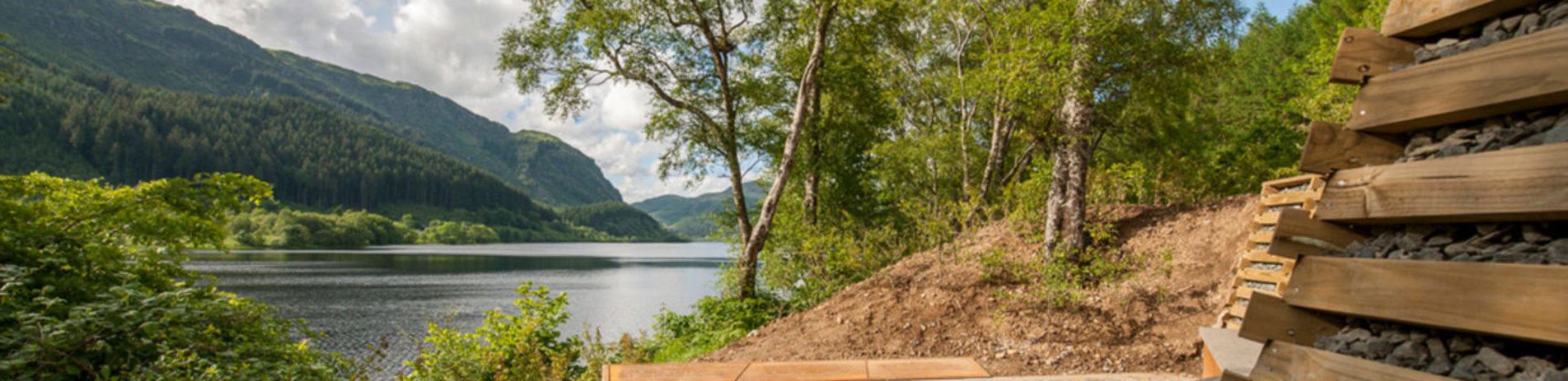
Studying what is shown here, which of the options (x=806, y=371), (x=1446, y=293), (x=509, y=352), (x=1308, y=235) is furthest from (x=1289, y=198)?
(x=509, y=352)

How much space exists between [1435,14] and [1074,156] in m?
6.66

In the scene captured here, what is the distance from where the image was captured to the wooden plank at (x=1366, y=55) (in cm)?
185

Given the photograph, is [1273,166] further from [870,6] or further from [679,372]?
[679,372]

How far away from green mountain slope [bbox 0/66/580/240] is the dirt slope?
134811 mm

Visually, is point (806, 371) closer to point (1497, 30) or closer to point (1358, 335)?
point (1358, 335)

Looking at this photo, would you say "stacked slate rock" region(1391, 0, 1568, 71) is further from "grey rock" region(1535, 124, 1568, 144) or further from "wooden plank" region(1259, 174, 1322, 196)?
"wooden plank" region(1259, 174, 1322, 196)

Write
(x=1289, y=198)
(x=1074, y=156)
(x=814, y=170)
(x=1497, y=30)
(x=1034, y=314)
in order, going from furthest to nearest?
(x=814, y=170)
(x=1074, y=156)
(x=1034, y=314)
(x=1289, y=198)
(x=1497, y=30)

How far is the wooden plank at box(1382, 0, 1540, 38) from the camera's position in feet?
5.34

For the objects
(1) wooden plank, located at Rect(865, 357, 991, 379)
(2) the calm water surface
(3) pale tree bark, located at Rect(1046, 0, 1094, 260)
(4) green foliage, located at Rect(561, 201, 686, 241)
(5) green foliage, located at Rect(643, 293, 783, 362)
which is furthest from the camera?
(4) green foliage, located at Rect(561, 201, 686, 241)

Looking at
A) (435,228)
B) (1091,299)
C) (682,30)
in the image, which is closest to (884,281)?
(1091,299)

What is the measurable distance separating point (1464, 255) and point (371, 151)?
570ft

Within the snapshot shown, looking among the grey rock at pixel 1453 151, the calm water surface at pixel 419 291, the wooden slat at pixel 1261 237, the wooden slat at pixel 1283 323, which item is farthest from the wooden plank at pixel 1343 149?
the calm water surface at pixel 419 291

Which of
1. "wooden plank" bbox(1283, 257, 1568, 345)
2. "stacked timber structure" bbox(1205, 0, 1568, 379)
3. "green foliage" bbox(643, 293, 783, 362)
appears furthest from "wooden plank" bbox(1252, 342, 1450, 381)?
"green foliage" bbox(643, 293, 783, 362)

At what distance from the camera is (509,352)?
7109mm
